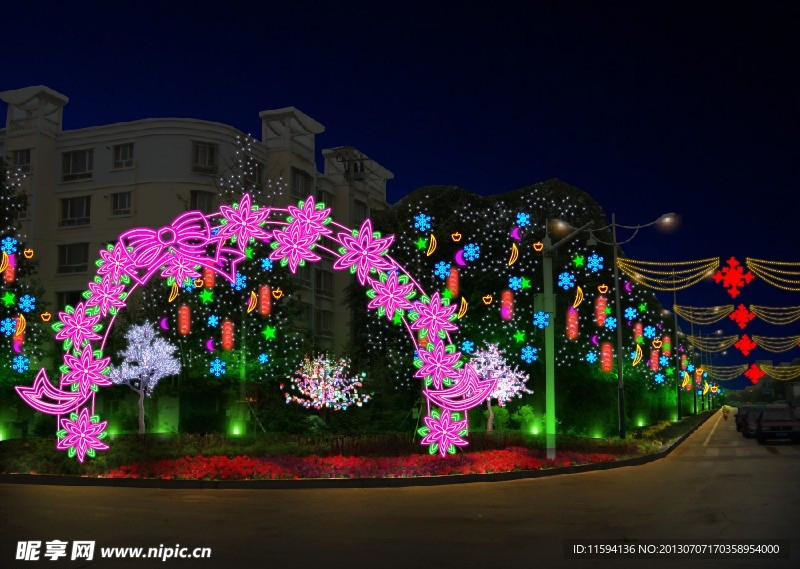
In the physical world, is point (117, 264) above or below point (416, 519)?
above

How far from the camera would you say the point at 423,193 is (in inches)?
1834

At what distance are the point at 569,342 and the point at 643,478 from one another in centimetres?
1565

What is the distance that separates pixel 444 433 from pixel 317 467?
148 inches

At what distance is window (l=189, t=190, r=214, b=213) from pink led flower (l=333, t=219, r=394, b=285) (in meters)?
24.8

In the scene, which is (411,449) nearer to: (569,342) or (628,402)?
(569,342)

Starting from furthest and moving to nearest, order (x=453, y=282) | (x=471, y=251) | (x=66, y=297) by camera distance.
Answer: (x=66, y=297), (x=471, y=251), (x=453, y=282)

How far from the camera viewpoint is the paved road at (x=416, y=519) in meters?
9.38

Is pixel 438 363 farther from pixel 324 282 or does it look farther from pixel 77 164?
pixel 324 282

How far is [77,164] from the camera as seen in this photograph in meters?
Result: 46.6

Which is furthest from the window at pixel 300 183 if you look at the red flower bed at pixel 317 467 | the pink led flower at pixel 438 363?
the red flower bed at pixel 317 467

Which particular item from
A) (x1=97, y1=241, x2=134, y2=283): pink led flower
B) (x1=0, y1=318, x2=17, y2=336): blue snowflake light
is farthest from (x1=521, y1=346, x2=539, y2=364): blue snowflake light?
(x1=0, y1=318, x2=17, y2=336): blue snowflake light

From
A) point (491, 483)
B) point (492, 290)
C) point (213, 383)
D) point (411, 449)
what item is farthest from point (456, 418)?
point (213, 383)

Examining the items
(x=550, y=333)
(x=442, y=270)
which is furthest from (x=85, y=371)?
(x=442, y=270)

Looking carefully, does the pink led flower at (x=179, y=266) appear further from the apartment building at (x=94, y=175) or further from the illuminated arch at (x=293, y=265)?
the apartment building at (x=94, y=175)
